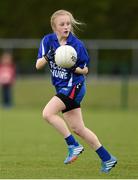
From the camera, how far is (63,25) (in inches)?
393

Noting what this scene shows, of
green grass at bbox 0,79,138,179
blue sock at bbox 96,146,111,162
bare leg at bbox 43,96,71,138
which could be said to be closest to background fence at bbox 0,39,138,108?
green grass at bbox 0,79,138,179

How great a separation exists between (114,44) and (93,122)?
12.7 metres

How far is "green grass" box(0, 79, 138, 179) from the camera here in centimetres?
983

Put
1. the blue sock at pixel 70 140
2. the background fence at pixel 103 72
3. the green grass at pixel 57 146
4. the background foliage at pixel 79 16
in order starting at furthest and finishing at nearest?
the background foliage at pixel 79 16
the background fence at pixel 103 72
the blue sock at pixel 70 140
the green grass at pixel 57 146

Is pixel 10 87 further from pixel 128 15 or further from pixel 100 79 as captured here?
pixel 128 15

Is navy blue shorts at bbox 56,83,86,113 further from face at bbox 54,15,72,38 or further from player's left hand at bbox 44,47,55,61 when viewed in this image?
face at bbox 54,15,72,38

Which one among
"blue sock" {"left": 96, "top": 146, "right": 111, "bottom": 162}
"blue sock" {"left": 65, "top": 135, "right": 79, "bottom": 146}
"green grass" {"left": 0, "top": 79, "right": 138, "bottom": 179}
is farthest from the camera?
"blue sock" {"left": 65, "top": 135, "right": 79, "bottom": 146}

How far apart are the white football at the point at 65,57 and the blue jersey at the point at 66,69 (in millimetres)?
148

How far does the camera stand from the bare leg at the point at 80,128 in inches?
392

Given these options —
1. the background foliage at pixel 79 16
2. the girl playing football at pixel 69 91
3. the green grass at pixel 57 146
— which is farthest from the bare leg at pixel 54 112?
the background foliage at pixel 79 16

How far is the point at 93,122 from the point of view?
66.7ft

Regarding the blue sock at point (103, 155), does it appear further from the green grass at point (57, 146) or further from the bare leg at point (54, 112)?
the bare leg at point (54, 112)

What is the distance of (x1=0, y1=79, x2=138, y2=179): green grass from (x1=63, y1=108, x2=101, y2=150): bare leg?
362 mm

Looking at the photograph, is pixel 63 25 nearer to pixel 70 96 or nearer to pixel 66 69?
pixel 66 69
